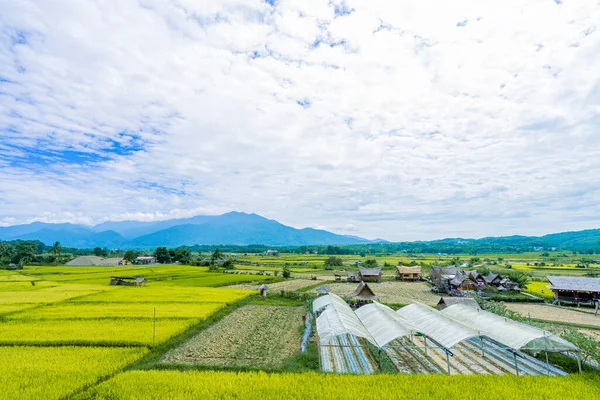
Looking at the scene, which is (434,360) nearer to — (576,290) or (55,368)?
(55,368)

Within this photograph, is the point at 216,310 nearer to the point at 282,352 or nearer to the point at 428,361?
→ the point at 282,352

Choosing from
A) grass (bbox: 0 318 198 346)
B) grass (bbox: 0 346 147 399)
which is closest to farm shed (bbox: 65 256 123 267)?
grass (bbox: 0 318 198 346)

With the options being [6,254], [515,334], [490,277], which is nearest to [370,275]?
[490,277]

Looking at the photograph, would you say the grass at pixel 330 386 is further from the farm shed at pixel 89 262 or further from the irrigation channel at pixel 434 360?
the farm shed at pixel 89 262

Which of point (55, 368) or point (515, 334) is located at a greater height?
point (515, 334)

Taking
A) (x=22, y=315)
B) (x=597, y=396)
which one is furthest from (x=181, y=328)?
(x=597, y=396)

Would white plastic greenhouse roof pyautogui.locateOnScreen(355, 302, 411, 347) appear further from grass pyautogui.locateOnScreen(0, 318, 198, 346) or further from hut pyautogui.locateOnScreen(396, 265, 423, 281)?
hut pyautogui.locateOnScreen(396, 265, 423, 281)

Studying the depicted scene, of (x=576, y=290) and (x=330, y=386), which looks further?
(x=576, y=290)

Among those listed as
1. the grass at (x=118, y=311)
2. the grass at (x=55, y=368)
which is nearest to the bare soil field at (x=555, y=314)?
the grass at (x=118, y=311)
